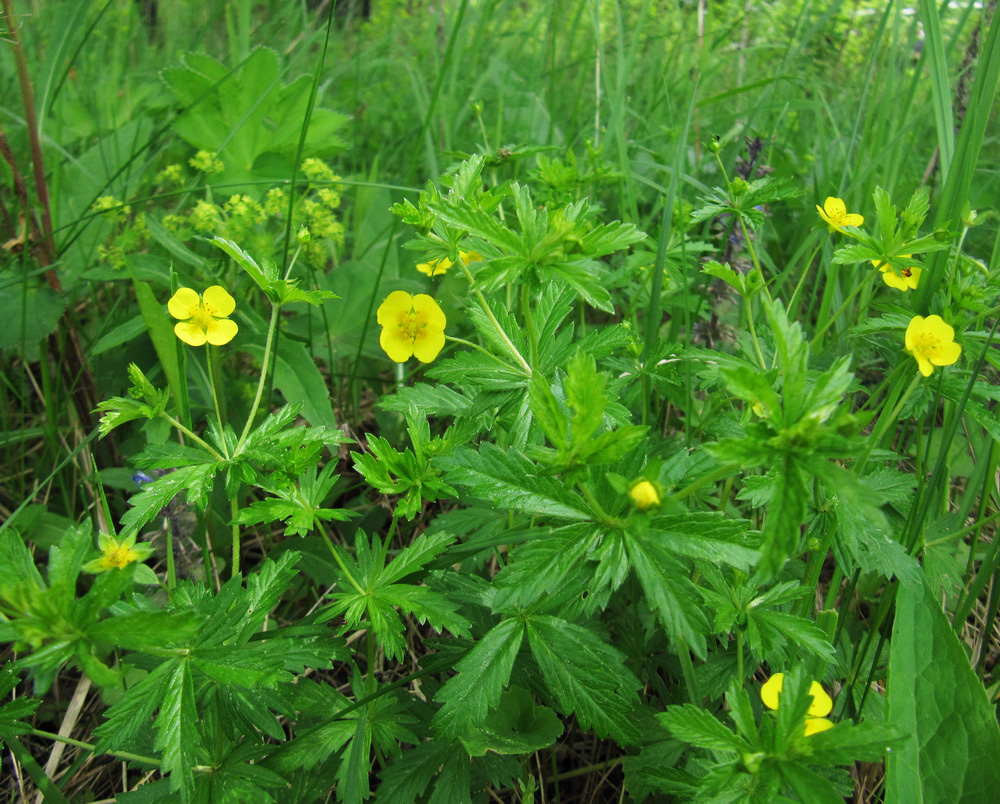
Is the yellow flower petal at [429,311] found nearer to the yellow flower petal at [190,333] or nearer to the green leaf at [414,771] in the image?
the yellow flower petal at [190,333]

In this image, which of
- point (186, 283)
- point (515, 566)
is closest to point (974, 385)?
point (515, 566)

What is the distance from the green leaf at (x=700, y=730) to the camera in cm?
103

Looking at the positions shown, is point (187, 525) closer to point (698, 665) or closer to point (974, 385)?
point (698, 665)

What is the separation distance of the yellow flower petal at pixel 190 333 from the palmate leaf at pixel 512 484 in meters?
0.61

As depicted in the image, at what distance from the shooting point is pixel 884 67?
2.88 m

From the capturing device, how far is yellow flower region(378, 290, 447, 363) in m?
1.45

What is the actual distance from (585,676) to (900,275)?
1090mm

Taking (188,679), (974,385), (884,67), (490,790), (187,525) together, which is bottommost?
(490,790)

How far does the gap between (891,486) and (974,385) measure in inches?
10.1

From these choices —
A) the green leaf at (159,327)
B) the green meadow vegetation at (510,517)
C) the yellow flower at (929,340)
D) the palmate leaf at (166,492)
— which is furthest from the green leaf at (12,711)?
the yellow flower at (929,340)

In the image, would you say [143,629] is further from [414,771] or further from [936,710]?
[936,710]

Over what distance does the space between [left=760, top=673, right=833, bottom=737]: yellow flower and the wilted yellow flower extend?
1168mm

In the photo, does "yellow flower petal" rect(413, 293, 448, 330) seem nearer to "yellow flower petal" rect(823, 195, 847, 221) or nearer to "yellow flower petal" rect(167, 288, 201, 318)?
"yellow flower petal" rect(167, 288, 201, 318)

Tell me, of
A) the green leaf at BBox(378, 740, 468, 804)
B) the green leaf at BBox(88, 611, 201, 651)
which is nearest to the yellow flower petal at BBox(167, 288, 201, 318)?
the green leaf at BBox(88, 611, 201, 651)
